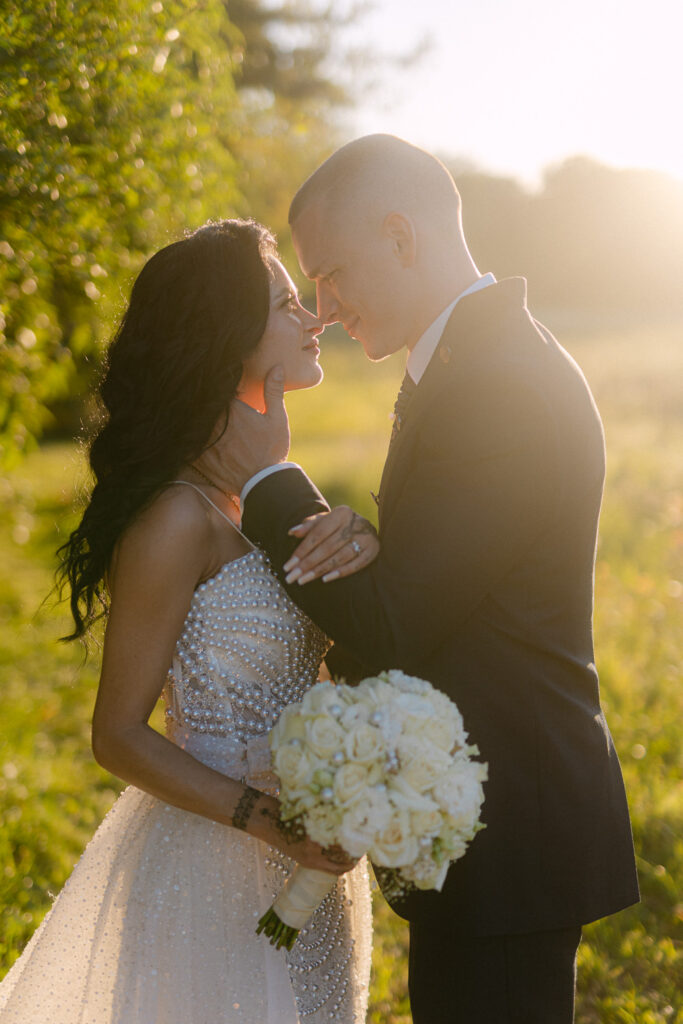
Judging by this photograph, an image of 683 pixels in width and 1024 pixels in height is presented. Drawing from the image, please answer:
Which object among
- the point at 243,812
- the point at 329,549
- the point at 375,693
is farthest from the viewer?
the point at 243,812

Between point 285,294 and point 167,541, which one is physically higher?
point 285,294

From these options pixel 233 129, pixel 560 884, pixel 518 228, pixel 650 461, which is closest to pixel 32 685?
pixel 233 129

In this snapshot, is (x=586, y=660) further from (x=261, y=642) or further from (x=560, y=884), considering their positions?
(x=261, y=642)

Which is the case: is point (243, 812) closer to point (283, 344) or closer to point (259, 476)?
point (259, 476)

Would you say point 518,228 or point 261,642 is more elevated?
point 261,642

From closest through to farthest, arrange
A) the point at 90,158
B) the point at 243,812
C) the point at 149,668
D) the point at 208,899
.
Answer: the point at 243,812 → the point at 149,668 → the point at 208,899 → the point at 90,158

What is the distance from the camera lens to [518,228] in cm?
4209

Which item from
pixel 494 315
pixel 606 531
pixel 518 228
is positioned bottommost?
pixel 518 228

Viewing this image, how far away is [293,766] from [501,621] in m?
0.65

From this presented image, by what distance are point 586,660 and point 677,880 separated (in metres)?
2.96

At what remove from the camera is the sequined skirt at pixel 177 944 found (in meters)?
2.38

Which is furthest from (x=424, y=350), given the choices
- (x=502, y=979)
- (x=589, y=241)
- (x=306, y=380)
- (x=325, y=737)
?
(x=589, y=241)

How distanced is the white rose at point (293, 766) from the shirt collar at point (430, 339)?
109cm

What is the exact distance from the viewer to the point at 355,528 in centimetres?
219
